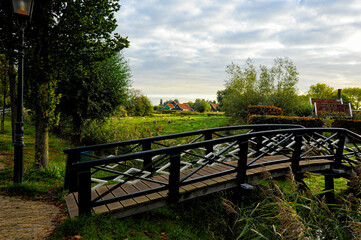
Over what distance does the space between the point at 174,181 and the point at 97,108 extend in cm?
990

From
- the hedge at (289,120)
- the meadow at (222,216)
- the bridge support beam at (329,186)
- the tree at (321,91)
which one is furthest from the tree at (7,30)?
the tree at (321,91)

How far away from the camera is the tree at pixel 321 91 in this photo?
2352 inches

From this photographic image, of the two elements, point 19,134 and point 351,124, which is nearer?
point 19,134


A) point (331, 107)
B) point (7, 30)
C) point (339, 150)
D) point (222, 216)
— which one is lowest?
point (222, 216)

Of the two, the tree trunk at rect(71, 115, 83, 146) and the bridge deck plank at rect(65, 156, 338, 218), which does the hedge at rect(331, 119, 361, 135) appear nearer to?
the bridge deck plank at rect(65, 156, 338, 218)

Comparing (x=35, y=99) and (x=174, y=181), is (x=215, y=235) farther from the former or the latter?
(x=35, y=99)

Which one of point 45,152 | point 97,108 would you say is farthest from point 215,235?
point 97,108

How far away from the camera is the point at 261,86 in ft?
70.2

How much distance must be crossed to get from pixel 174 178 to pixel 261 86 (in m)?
19.3

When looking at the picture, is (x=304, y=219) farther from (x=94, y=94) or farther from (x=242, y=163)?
(x=94, y=94)

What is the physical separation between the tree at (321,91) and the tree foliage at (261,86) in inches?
1864

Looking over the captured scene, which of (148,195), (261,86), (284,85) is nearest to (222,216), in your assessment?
(148,195)

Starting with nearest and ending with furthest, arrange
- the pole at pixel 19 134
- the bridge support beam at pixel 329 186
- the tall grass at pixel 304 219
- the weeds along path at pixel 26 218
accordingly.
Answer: the tall grass at pixel 304 219
the weeds along path at pixel 26 218
the pole at pixel 19 134
the bridge support beam at pixel 329 186

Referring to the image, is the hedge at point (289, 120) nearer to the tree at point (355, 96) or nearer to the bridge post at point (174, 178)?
the bridge post at point (174, 178)
